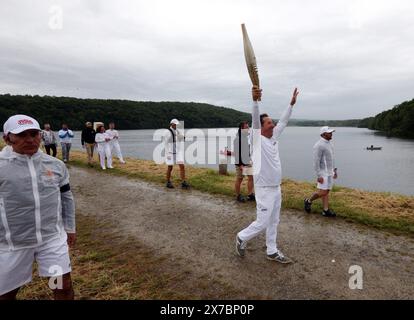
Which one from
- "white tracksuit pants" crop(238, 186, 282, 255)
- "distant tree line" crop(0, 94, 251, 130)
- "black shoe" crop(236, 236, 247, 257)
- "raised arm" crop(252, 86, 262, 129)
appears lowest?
"black shoe" crop(236, 236, 247, 257)

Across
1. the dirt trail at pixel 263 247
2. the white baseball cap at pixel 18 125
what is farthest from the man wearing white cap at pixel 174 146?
the white baseball cap at pixel 18 125

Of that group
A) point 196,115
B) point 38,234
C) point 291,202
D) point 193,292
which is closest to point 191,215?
point 291,202

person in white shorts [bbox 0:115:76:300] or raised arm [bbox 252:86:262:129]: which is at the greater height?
raised arm [bbox 252:86:262:129]

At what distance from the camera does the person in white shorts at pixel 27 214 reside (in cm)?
290

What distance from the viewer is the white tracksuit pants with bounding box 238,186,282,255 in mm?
4902

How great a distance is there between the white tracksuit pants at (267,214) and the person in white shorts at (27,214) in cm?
288

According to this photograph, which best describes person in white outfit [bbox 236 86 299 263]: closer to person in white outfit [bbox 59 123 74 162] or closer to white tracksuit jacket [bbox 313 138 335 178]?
white tracksuit jacket [bbox 313 138 335 178]

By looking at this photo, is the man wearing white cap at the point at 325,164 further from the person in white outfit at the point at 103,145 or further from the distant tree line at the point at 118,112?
the distant tree line at the point at 118,112

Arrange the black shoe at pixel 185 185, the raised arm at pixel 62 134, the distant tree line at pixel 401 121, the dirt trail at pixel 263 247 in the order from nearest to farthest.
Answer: the dirt trail at pixel 263 247, the black shoe at pixel 185 185, the raised arm at pixel 62 134, the distant tree line at pixel 401 121

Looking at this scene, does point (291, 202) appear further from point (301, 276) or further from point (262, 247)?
point (301, 276)

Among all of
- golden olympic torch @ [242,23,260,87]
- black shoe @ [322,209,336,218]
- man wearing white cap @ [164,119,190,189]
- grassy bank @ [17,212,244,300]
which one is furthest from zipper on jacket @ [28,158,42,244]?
man wearing white cap @ [164,119,190,189]

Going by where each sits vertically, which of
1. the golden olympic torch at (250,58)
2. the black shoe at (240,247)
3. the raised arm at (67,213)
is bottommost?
the black shoe at (240,247)

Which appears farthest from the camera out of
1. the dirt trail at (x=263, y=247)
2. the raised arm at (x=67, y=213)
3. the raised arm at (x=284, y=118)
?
the raised arm at (x=284, y=118)

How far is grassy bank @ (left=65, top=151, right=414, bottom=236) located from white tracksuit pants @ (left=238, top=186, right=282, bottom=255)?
2.96 metres
